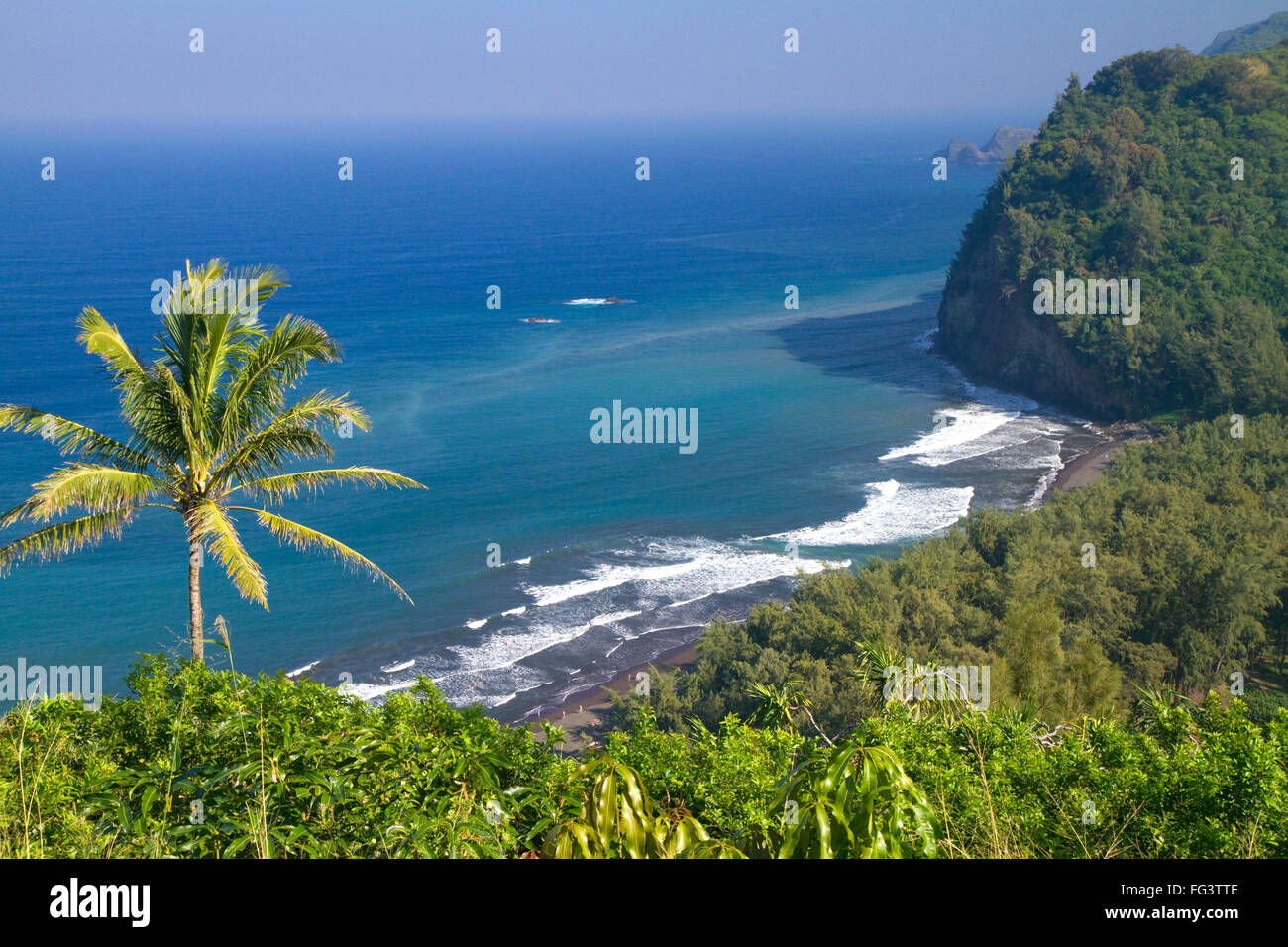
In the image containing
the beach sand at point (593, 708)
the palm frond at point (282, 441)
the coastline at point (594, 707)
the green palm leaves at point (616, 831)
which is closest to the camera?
the green palm leaves at point (616, 831)

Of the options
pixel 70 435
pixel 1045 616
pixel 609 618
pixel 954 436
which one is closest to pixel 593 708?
pixel 609 618

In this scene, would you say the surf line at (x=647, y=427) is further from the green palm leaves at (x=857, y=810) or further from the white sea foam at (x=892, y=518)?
the green palm leaves at (x=857, y=810)

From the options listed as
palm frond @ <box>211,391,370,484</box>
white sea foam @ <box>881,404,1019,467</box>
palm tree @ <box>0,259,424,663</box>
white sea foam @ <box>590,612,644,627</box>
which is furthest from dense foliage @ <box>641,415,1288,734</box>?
white sea foam @ <box>881,404,1019,467</box>

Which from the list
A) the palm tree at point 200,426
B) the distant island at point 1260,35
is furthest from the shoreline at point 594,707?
the distant island at point 1260,35

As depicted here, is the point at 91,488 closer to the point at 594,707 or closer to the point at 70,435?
the point at 70,435
